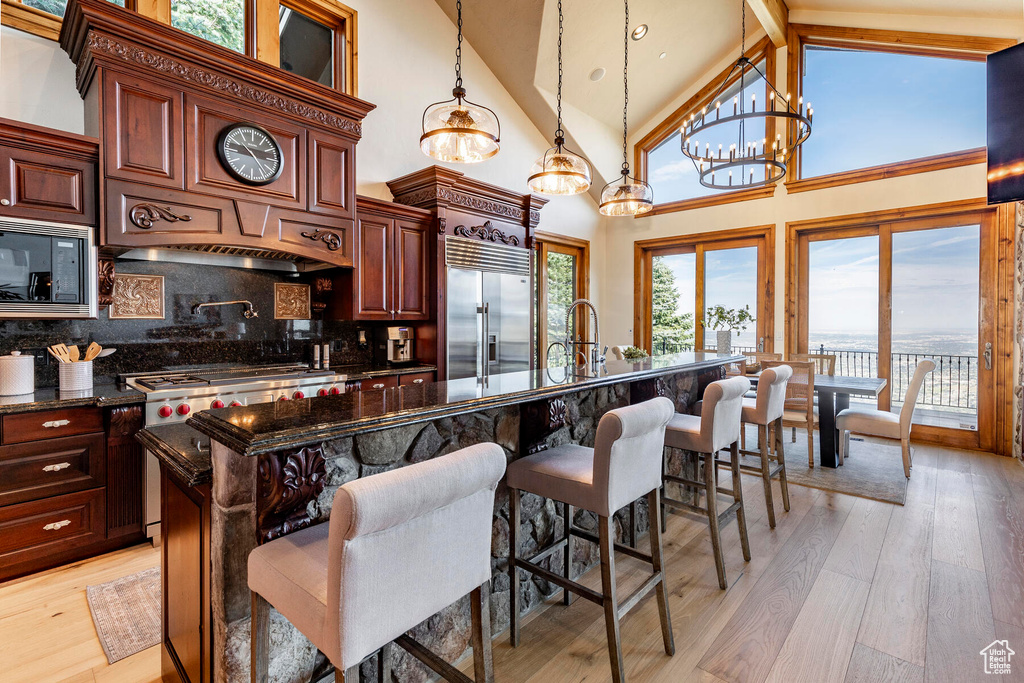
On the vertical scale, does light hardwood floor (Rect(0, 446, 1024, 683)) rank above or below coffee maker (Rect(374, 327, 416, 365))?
below

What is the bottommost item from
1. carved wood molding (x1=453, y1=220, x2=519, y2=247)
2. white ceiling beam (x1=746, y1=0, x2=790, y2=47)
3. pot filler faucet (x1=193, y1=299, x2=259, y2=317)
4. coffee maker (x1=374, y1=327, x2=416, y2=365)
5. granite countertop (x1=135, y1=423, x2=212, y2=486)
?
granite countertop (x1=135, y1=423, x2=212, y2=486)

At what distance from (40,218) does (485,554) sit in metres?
2.93

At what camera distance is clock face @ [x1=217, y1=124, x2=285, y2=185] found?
9.92ft

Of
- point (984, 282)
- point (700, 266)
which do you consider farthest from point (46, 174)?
point (984, 282)

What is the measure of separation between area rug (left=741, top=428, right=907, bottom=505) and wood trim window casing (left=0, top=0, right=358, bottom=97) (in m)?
4.88

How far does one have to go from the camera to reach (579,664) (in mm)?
1814

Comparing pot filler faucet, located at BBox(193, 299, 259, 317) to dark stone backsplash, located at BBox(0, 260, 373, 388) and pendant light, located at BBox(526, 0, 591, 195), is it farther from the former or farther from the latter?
pendant light, located at BBox(526, 0, 591, 195)

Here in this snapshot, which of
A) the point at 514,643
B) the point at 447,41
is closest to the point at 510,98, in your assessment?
the point at 447,41

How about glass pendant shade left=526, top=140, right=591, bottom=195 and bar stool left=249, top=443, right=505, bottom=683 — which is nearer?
bar stool left=249, top=443, right=505, bottom=683

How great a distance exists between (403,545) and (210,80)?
3.20 m

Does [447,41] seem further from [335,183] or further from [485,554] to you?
[485,554]

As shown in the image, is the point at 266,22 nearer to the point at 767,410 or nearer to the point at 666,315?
the point at 767,410

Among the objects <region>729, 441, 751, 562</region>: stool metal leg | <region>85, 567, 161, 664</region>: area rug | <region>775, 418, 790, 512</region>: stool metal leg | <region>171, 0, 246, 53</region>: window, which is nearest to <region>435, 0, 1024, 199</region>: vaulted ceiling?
<region>171, 0, 246, 53</region>: window

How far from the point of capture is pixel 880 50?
502cm
